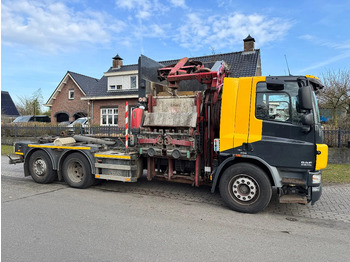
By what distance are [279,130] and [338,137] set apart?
7803mm

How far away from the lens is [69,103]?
28406 millimetres

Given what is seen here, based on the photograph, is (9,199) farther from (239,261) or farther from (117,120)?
(117,120)

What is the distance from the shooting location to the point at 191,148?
5512 mm

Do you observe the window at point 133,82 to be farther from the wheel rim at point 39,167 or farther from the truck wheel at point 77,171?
the truck wheel at point 77,171

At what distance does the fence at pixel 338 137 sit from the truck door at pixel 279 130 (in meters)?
7.23

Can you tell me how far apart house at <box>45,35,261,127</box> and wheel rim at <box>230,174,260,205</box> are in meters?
15.1

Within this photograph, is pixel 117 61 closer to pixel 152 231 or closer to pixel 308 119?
pixel 308 119

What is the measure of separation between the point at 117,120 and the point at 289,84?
21.2m

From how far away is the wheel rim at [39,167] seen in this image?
23.5 ft

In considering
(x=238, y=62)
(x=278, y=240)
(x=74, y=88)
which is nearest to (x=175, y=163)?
(x=278, y=240)

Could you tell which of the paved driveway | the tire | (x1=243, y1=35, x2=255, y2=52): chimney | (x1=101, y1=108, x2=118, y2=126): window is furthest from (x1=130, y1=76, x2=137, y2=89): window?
the tire

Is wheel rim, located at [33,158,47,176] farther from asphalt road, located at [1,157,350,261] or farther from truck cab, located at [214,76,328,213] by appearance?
truck cab, located at [214,76,328,213]

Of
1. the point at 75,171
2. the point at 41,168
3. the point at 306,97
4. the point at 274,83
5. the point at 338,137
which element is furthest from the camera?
the point at 338,137

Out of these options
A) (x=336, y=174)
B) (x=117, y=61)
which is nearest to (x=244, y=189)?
(x=336, y=174)
